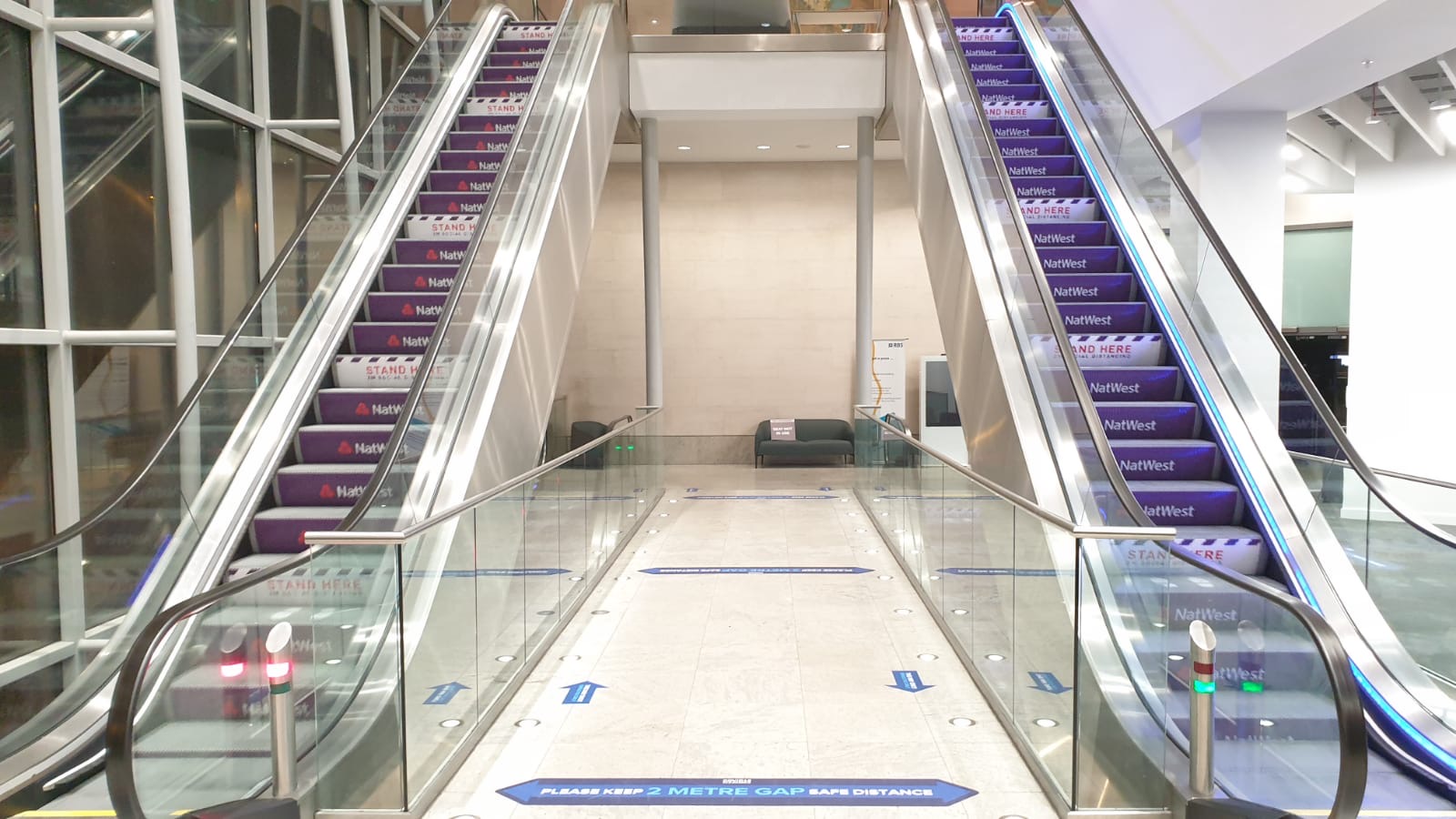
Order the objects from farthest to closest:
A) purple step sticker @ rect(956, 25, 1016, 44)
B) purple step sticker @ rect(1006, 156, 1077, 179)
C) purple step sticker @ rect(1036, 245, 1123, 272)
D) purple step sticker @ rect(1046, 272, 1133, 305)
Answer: purple step sticker @ rect(956, 25, 1016, 44) < purple step sticker @ rect(1006, 156, 1077, 179) < purple step sticker @ rect(1036, 245, 1123, 272) < purple step sticker @ rect(1046, 272, 1133, 305)

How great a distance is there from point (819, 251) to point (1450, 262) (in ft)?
27.8

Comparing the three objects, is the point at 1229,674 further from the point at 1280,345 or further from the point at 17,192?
the point at 17,192

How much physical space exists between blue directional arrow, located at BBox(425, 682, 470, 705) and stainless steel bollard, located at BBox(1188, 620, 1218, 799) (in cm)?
286

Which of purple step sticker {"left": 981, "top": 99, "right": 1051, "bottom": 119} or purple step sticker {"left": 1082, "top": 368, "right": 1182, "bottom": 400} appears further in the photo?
purple step sticker {"left": 981, "top": 99, "right": 1051, "bottom": 119}

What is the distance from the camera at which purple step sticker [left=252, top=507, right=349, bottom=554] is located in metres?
5.80

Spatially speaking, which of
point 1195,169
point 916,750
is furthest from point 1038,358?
point 1195,169

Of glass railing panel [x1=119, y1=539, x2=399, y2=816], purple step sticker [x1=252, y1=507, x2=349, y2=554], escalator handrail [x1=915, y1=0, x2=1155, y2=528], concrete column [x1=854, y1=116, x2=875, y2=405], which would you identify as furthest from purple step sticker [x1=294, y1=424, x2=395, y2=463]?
concrete column [x1=854, y1=116, x2=875, y2=405]

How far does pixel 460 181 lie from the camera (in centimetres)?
933

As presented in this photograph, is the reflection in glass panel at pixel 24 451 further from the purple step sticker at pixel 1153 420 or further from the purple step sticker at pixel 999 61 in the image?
the purple step sticker at pixel 999 61

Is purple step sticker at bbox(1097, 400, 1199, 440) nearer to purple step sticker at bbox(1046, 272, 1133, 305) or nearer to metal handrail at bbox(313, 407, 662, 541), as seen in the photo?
purple step sticker at bbox(1046, 272, 1133, 305)

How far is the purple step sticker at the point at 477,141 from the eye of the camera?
9969 mm

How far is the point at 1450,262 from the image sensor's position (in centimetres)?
1176

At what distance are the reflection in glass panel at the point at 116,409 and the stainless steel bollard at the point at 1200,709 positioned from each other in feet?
19.4

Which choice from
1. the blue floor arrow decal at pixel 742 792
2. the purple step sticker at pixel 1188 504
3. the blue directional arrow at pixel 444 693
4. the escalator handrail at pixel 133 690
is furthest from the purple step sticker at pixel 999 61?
the escalator handrail at pixel 133 690
